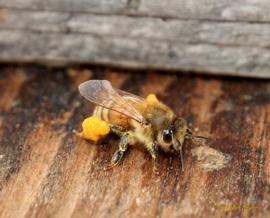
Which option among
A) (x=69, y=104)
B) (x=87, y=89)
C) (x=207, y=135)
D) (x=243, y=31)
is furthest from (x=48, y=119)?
(x=243, y=31)

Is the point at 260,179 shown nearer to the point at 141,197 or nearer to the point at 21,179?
the point at 141,197

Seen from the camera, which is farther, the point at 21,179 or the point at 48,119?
the point at 48,119

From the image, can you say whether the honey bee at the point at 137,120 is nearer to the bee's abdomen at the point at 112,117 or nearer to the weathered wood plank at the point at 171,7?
the bee's abdomen at the point at 112,117

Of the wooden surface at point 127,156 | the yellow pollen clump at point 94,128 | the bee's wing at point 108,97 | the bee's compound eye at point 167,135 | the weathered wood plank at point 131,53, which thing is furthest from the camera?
the weathered wood plank at point 131,53

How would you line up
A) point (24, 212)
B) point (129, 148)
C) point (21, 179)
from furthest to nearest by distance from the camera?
point (129, 148), point (21, 179), point (24, 212)

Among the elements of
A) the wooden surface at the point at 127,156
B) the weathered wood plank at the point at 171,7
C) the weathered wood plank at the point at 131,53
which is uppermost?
the weathered wood plank at the point at 171,7

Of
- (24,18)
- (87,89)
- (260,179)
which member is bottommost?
(260,179)

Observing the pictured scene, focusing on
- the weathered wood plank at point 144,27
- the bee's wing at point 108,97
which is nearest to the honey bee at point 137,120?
the bee's wing at point 108,97

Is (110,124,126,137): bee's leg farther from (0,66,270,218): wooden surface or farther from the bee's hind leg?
the bee's hind leg
